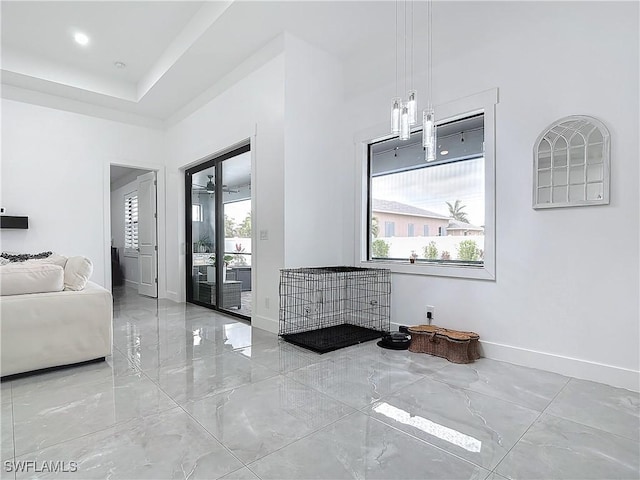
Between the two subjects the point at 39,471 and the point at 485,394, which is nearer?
the point at 39,471

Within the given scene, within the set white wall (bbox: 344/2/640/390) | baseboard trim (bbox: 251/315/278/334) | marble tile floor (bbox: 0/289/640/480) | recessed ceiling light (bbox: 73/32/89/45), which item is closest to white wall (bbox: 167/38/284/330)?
baseboard trim (bbox: 251/315/278/334)

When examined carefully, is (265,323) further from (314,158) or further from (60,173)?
(60,173)

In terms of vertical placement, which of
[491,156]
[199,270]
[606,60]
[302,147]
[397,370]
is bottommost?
[397,370]

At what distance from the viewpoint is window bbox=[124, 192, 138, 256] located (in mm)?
7922

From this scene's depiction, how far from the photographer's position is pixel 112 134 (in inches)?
233

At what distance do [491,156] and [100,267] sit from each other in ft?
18.9

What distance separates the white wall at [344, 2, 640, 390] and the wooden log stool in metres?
0.19

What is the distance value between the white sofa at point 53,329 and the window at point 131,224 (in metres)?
5.40

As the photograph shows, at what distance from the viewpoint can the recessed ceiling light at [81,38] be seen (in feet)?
14.1

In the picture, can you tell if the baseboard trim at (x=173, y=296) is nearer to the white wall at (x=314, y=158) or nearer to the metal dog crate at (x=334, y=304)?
the metal dog crate at (x=334, y=304)

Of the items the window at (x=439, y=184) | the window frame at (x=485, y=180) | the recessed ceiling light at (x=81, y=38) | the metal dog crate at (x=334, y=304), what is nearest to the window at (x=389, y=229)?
the window at (x=439, y=184)

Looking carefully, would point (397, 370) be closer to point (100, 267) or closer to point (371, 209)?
point (371, 209)

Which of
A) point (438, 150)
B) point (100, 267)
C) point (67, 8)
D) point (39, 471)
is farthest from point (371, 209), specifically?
point (100, 267)

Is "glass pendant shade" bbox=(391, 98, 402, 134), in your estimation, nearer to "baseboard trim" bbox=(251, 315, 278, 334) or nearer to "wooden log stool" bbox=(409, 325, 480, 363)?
"wooden log stool" bbox=(409, 325, 480, 363)
